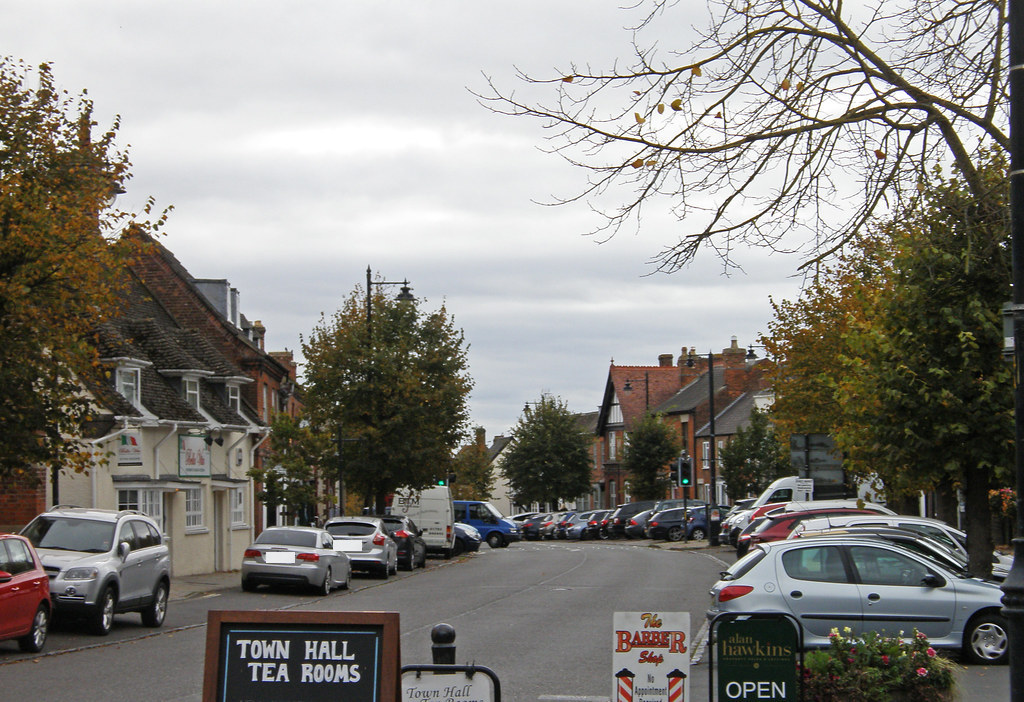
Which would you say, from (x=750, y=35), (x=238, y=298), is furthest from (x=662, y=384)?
(x=750, y=35)

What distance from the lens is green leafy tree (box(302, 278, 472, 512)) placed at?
39688 mm

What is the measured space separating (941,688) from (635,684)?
2.81m

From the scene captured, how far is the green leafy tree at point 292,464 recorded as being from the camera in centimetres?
3603

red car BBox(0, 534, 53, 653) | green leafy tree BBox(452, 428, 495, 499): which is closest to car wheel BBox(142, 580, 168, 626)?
red car BBox(0, 534, 53, 653)

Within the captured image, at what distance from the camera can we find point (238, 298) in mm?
49250

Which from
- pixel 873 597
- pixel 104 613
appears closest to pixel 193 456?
pixel 104 613

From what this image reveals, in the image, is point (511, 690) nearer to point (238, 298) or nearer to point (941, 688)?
point (941, 688)

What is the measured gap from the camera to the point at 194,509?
113 ft

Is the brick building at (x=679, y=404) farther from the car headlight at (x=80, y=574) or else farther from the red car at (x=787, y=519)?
the car headlight at (x=80, y=574)

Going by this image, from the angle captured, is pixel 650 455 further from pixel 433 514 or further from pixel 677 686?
pixel 677 686

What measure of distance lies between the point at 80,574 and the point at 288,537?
8.96 m

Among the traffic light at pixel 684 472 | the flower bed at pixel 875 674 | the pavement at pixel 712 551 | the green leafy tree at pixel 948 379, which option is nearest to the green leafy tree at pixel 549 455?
the pavement at pixel 712 551

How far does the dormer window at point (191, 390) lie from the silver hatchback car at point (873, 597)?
2386 centimetres

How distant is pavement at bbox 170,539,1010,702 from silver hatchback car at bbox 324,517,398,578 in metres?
2.78
